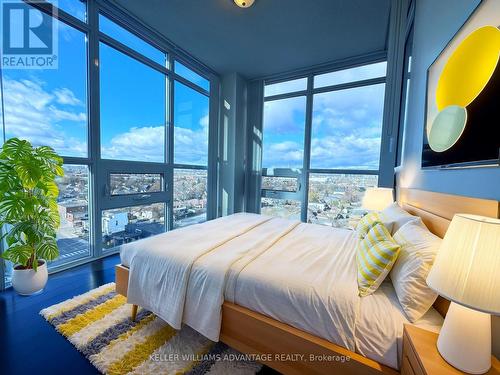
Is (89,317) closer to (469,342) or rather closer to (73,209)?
(73,209)

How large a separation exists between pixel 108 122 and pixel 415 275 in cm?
341

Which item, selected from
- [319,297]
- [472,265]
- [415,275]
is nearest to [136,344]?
[319,297]

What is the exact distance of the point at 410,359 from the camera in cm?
78

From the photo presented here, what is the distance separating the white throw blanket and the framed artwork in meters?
1.55

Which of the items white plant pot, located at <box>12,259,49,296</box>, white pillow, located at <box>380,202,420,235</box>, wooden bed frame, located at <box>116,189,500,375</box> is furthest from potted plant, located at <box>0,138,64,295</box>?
white pillow, located at <box>380,202,420,235</box>

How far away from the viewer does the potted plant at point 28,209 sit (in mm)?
1741

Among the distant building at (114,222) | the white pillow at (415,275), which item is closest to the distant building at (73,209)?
the distant building at (114,222)

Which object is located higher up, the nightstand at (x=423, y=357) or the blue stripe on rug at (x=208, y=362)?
the nightstand at (x=423, y=357)

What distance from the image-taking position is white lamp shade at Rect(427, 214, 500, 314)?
1.89 ft

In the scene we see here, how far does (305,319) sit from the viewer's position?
3.51 feet

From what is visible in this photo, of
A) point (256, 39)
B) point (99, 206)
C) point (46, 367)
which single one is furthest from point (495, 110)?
point (99, 206)

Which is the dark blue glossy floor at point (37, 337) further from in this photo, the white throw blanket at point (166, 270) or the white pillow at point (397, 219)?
the white pillow at point (397, 219)

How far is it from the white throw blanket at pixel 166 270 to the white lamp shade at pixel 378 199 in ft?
5.64

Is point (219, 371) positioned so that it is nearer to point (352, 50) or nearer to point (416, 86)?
point (416, 86)
